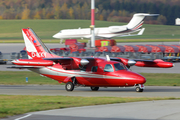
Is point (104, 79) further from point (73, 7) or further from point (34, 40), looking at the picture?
point (73, 7)

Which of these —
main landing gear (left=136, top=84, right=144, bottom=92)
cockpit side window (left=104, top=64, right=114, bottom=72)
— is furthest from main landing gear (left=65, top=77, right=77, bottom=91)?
main landing gear (left=136, top=84, right=144, bottom=92)

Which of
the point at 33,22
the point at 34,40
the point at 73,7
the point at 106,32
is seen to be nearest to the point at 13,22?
the point at 33,22

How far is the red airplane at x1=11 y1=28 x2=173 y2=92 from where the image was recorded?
21.6 metres

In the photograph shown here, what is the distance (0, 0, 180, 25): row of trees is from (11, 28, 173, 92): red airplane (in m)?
115

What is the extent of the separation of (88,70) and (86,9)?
422 feet

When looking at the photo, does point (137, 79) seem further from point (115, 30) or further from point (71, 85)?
point (115, 30)

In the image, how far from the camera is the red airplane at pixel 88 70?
21.6 m

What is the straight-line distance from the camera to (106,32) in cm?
9394

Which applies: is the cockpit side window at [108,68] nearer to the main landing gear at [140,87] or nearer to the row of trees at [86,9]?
the main landing gear at [140,87]

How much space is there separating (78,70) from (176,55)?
108ft

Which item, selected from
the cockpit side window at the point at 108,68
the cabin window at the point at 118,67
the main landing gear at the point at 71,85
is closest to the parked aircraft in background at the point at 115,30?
the main landing gear at the point at 71,85

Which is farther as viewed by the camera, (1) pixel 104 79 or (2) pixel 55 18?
(2) pixel 55 18

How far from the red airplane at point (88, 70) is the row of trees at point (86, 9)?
379 ft

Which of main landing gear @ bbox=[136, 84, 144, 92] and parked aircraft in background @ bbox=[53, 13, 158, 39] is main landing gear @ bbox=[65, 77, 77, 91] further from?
parked aircraft in background @ bbox=[53, 13, 158, 39]
